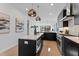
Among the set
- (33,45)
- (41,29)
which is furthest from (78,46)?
(41,29)

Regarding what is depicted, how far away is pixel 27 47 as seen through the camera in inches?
163

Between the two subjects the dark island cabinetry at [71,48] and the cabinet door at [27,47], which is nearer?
the dark island cabinetry at [71,48]

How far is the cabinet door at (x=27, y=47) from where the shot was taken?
408 cm

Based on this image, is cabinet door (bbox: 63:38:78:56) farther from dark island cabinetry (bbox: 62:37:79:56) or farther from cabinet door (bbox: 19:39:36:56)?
cabinet door (bbox: 19:39:36:56)

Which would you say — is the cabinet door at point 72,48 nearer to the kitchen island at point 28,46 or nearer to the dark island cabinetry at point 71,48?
the dark island cabinetry at point 71,48

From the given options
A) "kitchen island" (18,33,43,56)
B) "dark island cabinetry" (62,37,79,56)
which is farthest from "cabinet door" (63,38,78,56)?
"kitchen island" (18,33,43,56)

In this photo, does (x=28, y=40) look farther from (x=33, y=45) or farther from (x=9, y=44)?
(x=9, y=44)

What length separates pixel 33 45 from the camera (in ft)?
13.4

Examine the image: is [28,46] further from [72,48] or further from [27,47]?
[72,48]

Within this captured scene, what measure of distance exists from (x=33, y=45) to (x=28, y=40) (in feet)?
0.88

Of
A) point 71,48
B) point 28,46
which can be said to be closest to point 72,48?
point 71,48

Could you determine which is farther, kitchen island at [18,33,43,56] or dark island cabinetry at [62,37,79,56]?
kitchen island at [18,33,43,56]

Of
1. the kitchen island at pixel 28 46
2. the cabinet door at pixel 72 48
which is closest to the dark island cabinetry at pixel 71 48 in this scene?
the cabinet door at pixel 72 48

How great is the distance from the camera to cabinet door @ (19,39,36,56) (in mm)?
4082
